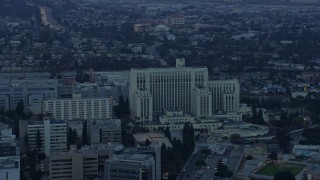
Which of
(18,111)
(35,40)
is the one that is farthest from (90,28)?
(18,111)

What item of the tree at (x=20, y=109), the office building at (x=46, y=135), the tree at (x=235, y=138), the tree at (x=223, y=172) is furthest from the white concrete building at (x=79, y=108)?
the tree at (x=223, y=172)

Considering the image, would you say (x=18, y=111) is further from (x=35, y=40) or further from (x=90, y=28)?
(x=90, y=28)

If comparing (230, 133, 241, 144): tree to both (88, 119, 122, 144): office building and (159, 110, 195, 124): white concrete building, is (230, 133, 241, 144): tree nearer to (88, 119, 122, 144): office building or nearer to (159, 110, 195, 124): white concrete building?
(159, 110, 195, 124): white concrete building

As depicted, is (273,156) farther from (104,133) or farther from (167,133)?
(104,133)

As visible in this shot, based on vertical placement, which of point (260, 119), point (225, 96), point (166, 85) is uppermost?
point (166, 85)

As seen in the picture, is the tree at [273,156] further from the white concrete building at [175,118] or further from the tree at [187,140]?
the white concrete building at [175,118]

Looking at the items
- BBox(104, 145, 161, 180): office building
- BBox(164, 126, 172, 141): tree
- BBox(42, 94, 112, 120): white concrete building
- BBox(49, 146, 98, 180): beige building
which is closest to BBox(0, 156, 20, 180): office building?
BBox(49, 146, 98, 180): beige building

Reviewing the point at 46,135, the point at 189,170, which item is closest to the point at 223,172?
the point at 189,170
